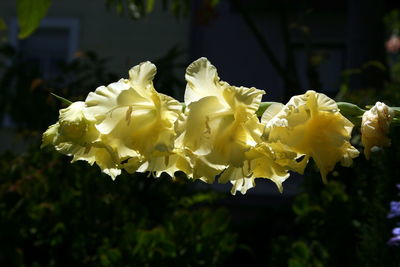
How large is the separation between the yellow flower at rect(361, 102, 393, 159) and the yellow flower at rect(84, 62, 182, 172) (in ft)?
0.62

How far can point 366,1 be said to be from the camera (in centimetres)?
292

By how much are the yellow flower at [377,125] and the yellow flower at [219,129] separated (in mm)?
107

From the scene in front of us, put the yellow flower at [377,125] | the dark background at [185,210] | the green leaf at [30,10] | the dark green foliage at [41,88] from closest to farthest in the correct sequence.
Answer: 1. the yellow flower at [377,125]
2. the green leaf at [30,10]
3. the dark background at [185,210]
4. the dark green foliage at [41,88]

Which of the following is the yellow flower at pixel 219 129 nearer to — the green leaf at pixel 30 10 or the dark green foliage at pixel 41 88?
the green leaf at pixel 30 10

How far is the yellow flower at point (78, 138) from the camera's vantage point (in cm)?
58

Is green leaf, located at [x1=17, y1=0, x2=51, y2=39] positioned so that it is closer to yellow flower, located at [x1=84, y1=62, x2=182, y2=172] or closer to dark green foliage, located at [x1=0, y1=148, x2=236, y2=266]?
yellow flower, located at [x1=84, y1=62, x2=182, y2=172]

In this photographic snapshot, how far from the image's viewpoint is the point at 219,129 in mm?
583

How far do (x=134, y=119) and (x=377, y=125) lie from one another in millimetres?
251

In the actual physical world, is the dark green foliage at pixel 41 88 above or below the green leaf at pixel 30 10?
below

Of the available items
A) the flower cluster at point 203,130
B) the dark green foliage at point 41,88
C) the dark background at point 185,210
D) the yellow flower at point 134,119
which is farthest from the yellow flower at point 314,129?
the dark green foliage at point 41,88

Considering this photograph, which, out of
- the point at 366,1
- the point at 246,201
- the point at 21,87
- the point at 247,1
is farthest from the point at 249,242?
the point at 247,1

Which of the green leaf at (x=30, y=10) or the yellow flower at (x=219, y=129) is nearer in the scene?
the yellow flower at (x=219, y=129)

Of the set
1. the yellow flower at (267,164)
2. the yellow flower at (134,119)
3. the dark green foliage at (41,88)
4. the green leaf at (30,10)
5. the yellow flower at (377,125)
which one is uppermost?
the yellow flower at (377,125)

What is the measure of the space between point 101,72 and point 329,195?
81.1 inches
